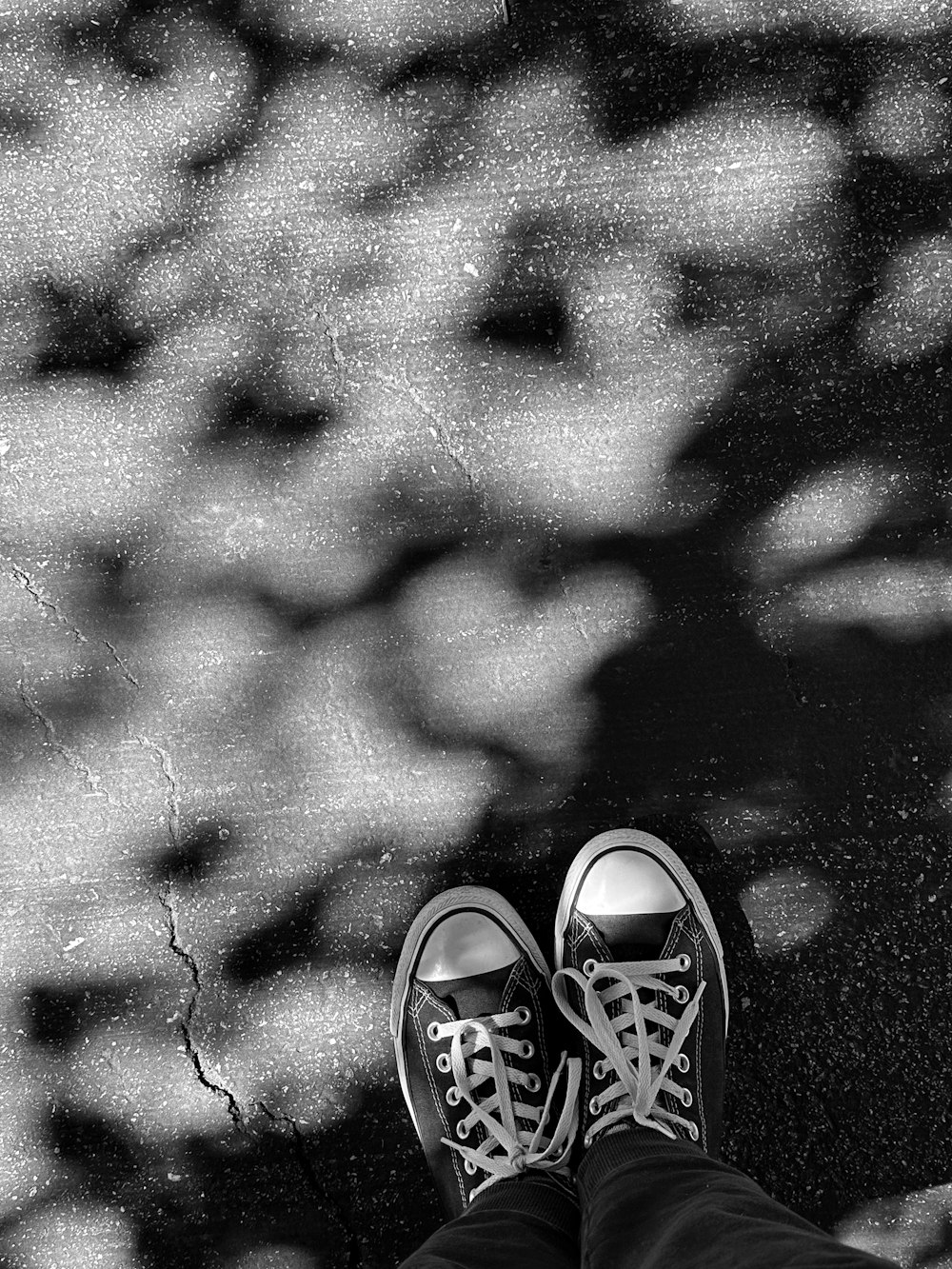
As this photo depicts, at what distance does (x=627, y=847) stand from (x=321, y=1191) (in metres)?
1.03

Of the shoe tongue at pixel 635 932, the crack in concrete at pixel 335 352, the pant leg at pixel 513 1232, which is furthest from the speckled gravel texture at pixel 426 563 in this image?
the pant leg at pixel 513 1232

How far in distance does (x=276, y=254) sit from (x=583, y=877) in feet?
5.09

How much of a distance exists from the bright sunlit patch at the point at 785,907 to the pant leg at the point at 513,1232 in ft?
2.26

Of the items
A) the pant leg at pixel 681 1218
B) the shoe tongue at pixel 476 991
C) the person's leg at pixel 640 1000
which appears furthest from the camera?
the shoe tongue at pixel 476 991

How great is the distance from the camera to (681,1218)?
1.33 metres

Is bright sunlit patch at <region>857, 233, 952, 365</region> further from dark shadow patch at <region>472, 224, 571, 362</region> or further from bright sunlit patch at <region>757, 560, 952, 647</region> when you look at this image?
dark shadow patch at <region>472, 224, 571, 362</region>

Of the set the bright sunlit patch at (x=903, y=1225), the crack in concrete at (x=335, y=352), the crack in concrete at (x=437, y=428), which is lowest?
the bright sunlit patch at (x=903, y=1225)

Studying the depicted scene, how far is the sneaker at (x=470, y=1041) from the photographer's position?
1.87 meters

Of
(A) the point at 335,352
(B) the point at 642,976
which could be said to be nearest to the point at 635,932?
(B) the point at 642,976

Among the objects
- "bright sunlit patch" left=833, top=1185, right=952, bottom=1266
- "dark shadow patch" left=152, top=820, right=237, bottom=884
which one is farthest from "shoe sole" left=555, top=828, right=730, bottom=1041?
"dark shadow patch" left=152, top=820, right=237, bottom=884

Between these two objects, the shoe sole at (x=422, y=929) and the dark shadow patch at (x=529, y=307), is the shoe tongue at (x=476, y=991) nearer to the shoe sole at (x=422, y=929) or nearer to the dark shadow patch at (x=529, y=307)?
the shoe sole at (x=422, y=929)

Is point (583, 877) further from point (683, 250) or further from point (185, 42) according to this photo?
point (185, 42)

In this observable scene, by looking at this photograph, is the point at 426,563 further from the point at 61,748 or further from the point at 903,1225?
the point at 903,1225

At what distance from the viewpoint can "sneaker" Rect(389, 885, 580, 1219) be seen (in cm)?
187
